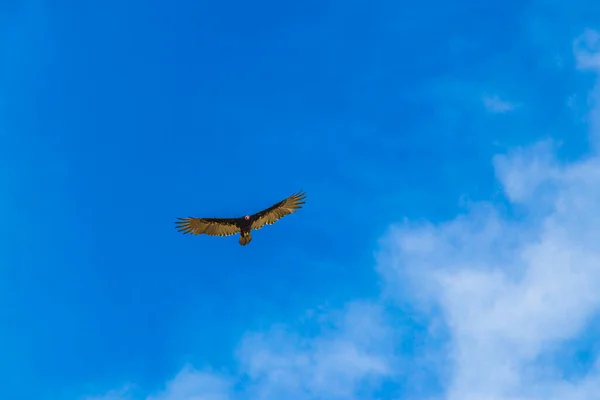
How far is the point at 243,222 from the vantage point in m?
30.9

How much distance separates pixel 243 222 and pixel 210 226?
219 centimetres

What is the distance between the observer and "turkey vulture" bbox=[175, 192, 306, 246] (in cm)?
3062

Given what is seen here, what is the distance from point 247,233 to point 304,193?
431 centimetres

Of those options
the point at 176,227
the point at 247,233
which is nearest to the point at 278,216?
the point at 247,233

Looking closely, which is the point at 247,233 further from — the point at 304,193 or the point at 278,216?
the point at 304,193

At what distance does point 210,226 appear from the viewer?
1236 inches

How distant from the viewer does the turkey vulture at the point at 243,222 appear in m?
30.6

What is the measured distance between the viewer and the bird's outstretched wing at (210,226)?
3075 centimetres

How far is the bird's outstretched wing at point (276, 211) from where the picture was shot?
3058 centimetres

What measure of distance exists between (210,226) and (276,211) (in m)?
4.25

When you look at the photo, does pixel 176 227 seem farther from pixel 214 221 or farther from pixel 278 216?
pixel 278 216

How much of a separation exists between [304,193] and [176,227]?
8.05m

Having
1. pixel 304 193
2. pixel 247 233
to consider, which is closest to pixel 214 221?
pixel 247 233

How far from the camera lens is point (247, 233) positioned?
1219 inches
